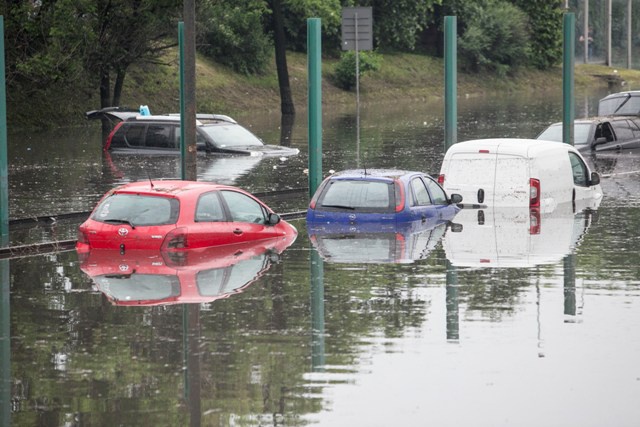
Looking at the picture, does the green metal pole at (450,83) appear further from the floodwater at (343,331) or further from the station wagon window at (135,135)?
the station wagon window at (135,135)

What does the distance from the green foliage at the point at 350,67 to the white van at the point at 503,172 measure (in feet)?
156

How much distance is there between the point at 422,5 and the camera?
84250 mm

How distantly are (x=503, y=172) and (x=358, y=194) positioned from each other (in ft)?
12.2

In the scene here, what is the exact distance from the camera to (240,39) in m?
70.5

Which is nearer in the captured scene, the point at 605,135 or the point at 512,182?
the point at 512,182

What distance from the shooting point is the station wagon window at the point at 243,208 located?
22.5 m

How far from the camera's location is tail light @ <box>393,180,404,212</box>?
24.3 metres

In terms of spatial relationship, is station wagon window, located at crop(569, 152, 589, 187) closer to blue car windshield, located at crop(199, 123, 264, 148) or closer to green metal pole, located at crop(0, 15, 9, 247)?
green metal pole, located at crop(0, 15, 9, 247)

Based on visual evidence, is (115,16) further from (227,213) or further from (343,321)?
(343,321)

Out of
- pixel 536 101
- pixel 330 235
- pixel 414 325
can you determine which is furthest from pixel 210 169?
pixel 536 101

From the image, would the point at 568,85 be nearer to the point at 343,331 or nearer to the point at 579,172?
the point at 579,172

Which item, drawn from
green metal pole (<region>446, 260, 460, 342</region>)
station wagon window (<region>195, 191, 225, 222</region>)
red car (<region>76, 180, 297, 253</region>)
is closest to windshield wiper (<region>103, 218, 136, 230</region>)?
red car (<region>76, 180, 297, 253</region>)

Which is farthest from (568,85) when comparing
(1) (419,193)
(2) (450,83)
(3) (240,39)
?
(3) (240,39)

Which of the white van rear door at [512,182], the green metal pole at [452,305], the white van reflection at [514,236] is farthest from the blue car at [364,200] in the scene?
the green metal pole at [452,305]
